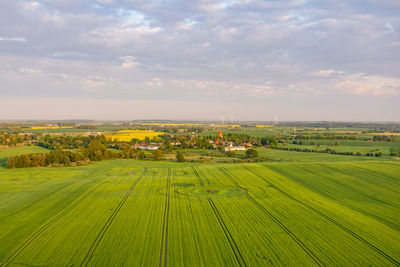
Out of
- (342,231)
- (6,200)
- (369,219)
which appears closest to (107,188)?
(6,200)

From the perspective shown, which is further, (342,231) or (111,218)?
(111,218)

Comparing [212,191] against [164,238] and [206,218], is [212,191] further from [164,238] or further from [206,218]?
[164,238]

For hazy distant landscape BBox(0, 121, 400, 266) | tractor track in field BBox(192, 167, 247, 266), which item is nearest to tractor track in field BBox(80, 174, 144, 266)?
hazy distant landscape BBox(0, 121, 400, 266)

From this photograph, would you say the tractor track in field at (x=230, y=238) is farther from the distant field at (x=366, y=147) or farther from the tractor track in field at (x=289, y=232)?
the distant field at (x=366, y=147)

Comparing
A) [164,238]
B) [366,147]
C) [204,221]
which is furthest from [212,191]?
[366,147]

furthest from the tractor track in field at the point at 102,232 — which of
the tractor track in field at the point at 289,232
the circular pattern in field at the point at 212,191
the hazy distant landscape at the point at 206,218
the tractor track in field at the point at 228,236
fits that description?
the tractor track in field at the point at 289,232

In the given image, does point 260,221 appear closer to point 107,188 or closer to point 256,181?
point 256,181
